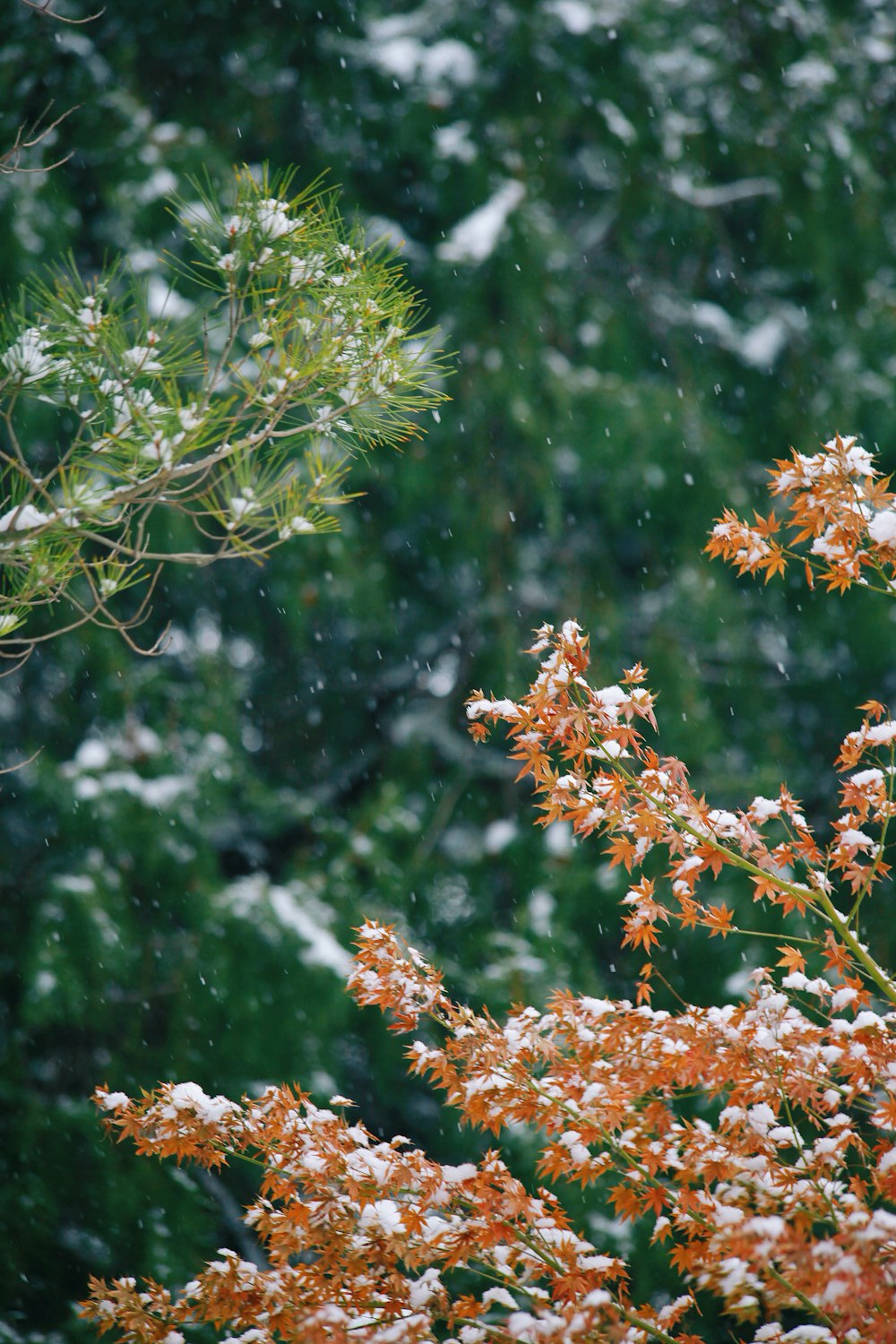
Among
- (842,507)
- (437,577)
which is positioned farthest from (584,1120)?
(437,577)

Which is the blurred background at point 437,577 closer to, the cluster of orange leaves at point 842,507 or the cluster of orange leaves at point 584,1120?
the cluster of orange leaves at point 584,1120

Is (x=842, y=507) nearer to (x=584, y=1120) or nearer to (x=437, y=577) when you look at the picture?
(x=584, y=1120)

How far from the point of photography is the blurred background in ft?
14.2

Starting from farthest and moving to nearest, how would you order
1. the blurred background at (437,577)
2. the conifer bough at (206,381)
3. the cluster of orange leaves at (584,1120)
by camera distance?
the blurred background at (437,577) < the cluster of orange leaves at (584,1120) < the conifer bough at (206,381)

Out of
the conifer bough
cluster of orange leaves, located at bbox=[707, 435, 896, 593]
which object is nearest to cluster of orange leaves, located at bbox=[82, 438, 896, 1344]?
cluster of orange leaves, located at bbox=[707, 435, 896, 593]

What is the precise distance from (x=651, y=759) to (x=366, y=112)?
15.6ft

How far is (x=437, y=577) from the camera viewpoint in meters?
5.54

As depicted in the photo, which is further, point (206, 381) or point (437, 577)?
point (437, 577)

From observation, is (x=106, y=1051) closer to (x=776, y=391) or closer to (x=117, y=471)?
(x=117, y=471)

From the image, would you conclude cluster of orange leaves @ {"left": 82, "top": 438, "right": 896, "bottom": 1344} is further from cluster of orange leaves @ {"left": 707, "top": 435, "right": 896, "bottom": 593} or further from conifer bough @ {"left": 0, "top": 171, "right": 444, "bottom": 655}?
conifer bough @ {"left": 0, "top": 171, "right": 444, "bottom": 655}

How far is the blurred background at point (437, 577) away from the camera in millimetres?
4332

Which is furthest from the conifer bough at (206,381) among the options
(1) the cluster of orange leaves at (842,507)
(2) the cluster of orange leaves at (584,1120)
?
(1) the cluster of orange leaves at (842,507)

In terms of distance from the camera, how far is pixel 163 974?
445 cm

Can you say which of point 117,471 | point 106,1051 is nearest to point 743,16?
point 117,471
